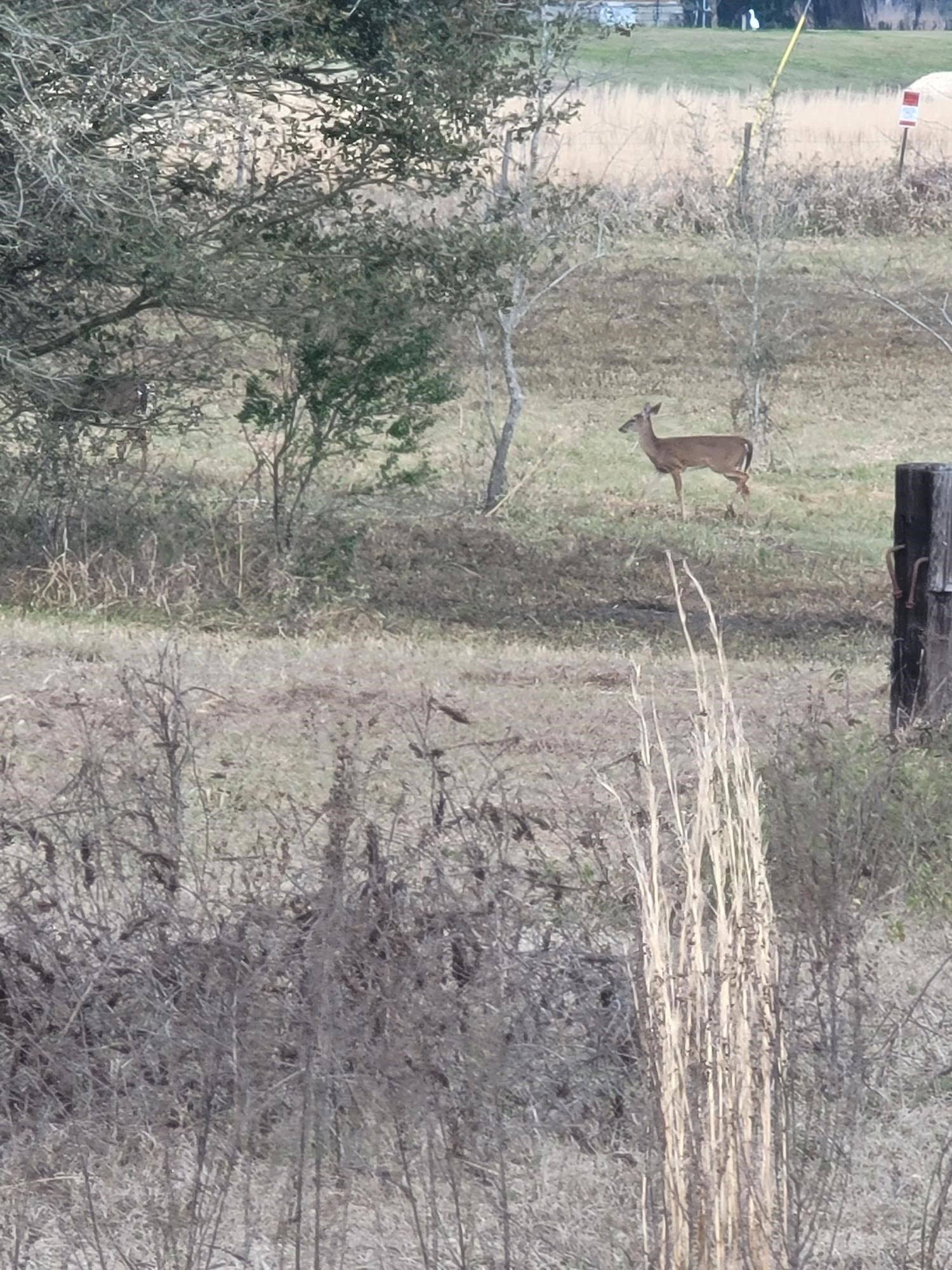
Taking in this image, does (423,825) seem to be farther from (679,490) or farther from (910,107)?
(910,107)

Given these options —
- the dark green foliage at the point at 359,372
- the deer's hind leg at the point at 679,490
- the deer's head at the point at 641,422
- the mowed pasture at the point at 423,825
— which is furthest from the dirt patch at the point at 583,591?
the deer's head at the point at 641,422

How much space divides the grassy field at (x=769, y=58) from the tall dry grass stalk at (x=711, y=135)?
1262 centimetres

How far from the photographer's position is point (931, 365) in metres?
25.6

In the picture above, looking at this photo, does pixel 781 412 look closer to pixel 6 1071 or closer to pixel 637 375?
pixel 637 375

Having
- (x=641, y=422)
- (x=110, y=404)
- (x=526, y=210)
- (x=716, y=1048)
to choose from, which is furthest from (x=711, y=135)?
(x=716, y=1048)

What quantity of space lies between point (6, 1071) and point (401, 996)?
917 millimetres

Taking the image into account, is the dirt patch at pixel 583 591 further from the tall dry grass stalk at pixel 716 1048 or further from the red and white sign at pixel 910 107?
the red and white sign at pixel 910 107

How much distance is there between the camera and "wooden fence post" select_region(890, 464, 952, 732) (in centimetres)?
661

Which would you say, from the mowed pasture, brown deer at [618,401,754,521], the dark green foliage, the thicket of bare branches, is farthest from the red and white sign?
the thicket of bare branches

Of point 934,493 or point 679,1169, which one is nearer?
point 679,1169

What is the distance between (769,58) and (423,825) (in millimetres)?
61267

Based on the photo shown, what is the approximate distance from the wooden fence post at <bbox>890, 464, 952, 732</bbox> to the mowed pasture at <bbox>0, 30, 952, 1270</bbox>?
12.1 inches

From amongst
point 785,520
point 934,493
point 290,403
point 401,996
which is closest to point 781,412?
point 785,520

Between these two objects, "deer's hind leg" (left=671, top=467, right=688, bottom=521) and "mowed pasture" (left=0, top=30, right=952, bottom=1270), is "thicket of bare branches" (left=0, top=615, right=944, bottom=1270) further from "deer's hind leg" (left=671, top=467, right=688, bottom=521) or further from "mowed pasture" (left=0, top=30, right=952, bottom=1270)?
"deer's hind leg" (left=671, top=467, right=688, bottom=521)
